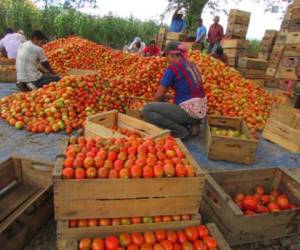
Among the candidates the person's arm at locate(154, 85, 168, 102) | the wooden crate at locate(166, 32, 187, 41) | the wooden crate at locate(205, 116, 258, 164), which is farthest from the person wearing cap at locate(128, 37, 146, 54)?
the wooden crate at locate(205, 116, 258, 164)

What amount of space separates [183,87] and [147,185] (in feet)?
8.26

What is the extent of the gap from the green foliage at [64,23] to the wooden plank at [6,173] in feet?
46.3

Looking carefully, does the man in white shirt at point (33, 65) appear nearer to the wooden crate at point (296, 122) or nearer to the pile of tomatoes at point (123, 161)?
the pile of tomatoes at point (123, 161)

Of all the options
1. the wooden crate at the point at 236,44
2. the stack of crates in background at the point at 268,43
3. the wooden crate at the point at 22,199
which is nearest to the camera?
the wooden crate at the point at 22,199

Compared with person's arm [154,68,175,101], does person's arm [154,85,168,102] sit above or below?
below

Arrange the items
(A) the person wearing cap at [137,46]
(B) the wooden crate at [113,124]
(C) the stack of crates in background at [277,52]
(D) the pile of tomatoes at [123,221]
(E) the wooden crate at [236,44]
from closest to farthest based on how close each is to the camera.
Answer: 1. (D) the pile of tomatoes at [123,221]
2. (B) the wooden crate at [113,124]
3. (C) the stack of crates in background at [277,52]
4. (E) the wooden crate at [236,44]
5. (A) the person wearing cap at [137,46]

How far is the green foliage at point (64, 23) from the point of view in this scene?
1455 cm

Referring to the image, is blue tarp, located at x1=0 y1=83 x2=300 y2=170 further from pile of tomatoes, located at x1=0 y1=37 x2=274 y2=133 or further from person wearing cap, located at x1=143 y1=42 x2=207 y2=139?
person wearing cap, located at x1=143 y1=42 x2=207 y2=139

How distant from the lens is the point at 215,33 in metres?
11.5

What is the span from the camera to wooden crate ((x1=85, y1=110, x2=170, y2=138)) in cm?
353

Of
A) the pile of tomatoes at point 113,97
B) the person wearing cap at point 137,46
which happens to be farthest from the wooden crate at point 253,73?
the person wearing cap at point 137,46

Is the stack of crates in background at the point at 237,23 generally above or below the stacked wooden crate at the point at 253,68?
above

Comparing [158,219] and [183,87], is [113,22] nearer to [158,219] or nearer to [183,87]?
[183,87]

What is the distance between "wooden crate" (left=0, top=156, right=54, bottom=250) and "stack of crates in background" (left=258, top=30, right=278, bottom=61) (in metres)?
11.8
